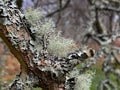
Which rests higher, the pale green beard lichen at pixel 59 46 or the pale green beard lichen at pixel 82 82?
the pale green beard lichen at pixel 59 46

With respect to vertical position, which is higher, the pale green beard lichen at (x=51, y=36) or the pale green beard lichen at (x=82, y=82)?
the pale green beard lichen at (x=51, y=36)

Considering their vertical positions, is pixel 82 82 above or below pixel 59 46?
below

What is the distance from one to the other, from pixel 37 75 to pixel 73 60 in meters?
0.17

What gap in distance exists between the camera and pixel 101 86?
4.81m

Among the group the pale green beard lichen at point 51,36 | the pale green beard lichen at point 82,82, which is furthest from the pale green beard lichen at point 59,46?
the pale green beard lichen at point 82,82

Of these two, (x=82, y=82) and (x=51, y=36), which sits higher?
(x=51, y=36)

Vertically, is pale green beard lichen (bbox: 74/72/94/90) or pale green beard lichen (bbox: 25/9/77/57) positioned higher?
pale green beard lichen (bbox: 25/9/77/57)

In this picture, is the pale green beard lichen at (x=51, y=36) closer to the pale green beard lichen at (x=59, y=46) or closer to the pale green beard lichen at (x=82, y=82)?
the pale green beard lichen at (x=59, y=46)

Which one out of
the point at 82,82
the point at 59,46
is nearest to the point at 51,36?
the point at 59,46

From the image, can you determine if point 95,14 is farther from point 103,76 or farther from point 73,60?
point 73,60

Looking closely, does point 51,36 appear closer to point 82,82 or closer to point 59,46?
point 59,46

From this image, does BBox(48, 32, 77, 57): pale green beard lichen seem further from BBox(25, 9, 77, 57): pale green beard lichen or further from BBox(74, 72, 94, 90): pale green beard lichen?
BBox(74, 72, 94, 90): pale green beard lichen

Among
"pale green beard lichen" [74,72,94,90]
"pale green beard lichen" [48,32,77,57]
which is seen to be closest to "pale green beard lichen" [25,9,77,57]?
"pale green beard lichen" [48,32,77,57]

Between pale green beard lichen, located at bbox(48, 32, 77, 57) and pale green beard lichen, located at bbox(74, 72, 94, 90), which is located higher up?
pale green beard lichen, located at bbox(48, 32, 77, 57)
